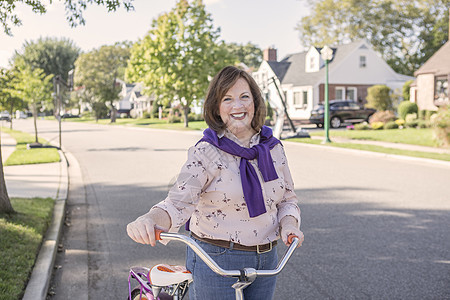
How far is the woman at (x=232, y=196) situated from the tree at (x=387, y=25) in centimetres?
5755

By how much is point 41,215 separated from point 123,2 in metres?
3.21

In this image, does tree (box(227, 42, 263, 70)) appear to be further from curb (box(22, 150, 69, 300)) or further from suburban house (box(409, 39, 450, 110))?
curb (box(22, 150, 69, 300))

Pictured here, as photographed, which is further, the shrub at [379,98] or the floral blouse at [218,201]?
the shrub at [379,98]

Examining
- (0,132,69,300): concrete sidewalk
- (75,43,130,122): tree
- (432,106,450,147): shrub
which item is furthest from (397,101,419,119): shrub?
(75,43,130,122): tree

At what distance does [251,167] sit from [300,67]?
4530cm

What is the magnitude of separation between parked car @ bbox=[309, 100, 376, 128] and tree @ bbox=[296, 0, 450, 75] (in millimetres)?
27044

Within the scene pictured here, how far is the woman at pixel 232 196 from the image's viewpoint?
7.85 feet

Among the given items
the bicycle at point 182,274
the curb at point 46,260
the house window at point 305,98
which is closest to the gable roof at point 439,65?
the house window at point 305,98

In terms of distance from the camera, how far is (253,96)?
8.72 feet

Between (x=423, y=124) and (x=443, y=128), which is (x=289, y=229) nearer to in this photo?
(x=443, y=128)

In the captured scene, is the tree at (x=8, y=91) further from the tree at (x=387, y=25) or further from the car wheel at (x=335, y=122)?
the tree at (x=387, y=25)

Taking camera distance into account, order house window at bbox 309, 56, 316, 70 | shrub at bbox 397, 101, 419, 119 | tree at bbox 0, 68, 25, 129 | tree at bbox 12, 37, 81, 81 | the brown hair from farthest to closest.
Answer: tree at bbox 12, 37, 81, 81 < house window at bbox 309, 56, 316, 70 < shrub at bbox 397, 101, 419, 119 < tree at bbox 0, 68, 25, 129 < the brown hair

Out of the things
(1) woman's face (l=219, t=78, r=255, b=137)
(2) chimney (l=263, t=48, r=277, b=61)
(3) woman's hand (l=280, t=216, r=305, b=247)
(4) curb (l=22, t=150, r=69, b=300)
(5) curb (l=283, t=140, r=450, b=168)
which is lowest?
(4) curb (l=22, t=150, r=69, b=300)

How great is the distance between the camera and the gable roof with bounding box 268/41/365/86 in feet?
142
